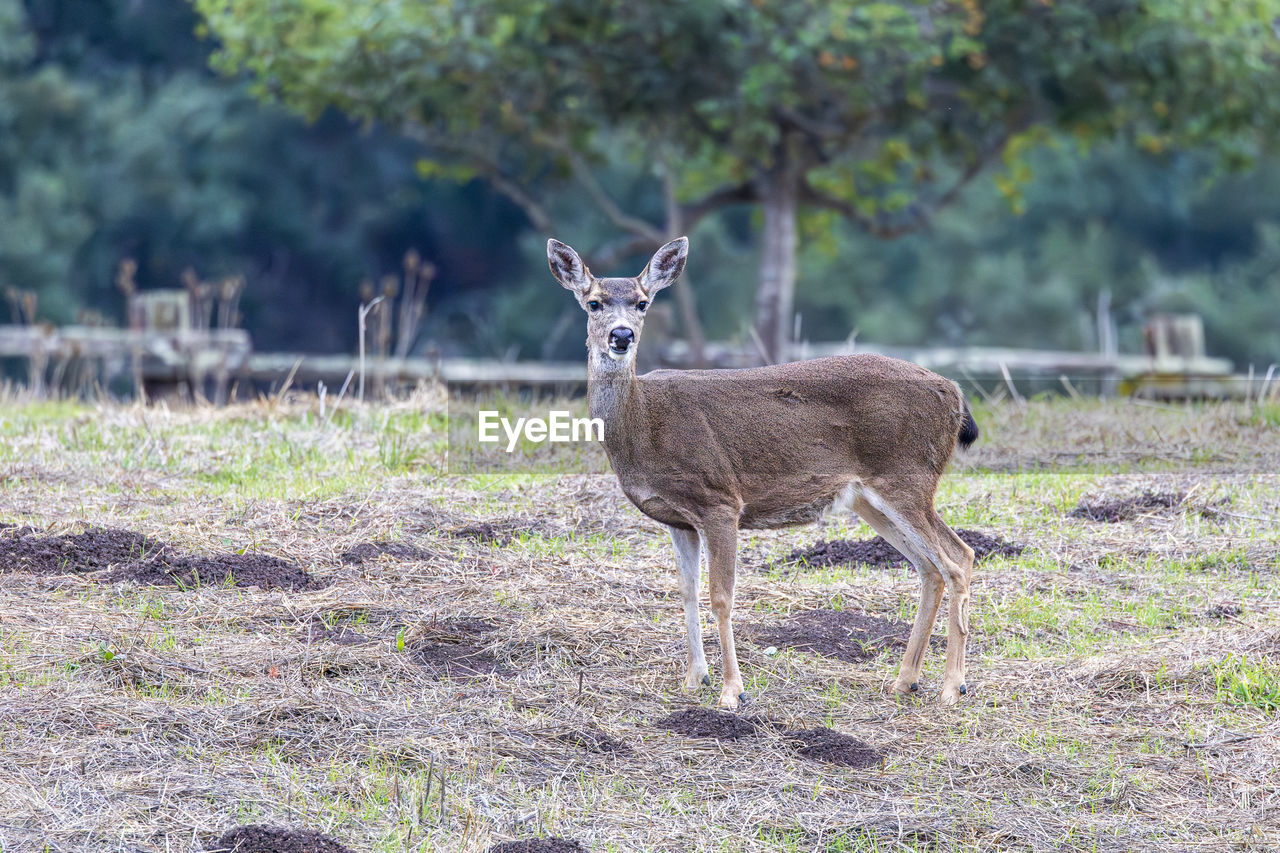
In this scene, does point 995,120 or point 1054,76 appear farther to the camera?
point 995,120

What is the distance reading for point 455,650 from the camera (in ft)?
17.1

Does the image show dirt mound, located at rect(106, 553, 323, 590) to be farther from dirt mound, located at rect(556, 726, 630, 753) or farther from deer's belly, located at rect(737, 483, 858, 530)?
deer's belly, located at rect(737, 483, 858, 530)

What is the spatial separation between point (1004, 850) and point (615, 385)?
6.29ft

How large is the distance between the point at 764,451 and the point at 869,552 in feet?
5.79

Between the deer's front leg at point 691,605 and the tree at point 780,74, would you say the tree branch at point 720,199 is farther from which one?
the deer's front leg at point 691,605

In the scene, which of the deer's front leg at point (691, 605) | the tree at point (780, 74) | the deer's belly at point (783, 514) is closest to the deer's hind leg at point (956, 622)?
the deer's belly at point (783, 514)

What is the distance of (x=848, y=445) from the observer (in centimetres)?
506

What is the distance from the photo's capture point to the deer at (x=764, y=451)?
4.88 metres

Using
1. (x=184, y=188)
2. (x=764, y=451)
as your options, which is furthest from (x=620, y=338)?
(x=184, y=188)

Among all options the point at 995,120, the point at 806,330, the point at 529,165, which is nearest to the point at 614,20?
the point at 529,165

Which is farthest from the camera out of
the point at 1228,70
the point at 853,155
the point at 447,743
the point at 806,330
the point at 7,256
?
the point at 806,330

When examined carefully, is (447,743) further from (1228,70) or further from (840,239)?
(840,239)

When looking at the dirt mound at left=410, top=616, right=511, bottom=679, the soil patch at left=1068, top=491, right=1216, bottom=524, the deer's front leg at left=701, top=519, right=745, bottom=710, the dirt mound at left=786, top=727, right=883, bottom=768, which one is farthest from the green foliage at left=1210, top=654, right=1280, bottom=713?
the dirt mound at left=410, top=616, right=511, bottom=679

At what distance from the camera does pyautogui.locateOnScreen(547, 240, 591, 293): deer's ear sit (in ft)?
16.2
